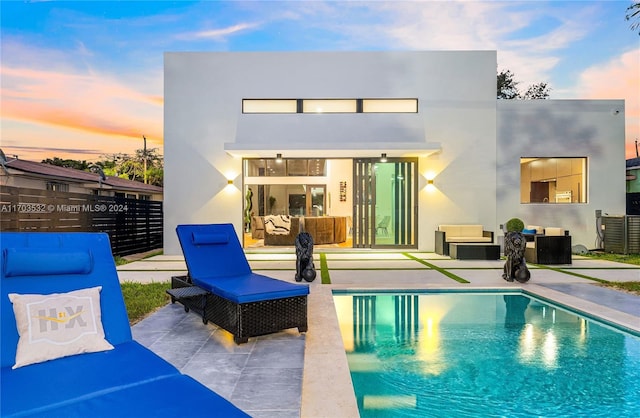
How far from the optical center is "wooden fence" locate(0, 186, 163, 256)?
22.2 ft

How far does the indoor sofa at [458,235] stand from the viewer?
33.0ft

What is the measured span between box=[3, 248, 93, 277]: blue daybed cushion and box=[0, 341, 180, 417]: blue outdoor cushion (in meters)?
0.54

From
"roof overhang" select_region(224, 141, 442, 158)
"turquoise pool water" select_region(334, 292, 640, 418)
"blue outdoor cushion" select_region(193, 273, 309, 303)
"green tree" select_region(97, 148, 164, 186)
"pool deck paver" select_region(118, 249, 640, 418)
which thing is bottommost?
"turquoise pool water" select_region(334, 292, 640, 418)

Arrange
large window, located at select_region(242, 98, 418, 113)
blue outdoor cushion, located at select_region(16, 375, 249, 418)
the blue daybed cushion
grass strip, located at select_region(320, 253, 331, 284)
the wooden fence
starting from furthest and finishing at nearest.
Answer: large window, located at select_region(242, 98, 418, 113), the wooden fence, grass strip, located at select_region(320, 253, 331, 284), the blue daybed cushion, blue outdoor cushion, located at select_region(16, 375, 249, 418)

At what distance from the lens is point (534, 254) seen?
8844 mm

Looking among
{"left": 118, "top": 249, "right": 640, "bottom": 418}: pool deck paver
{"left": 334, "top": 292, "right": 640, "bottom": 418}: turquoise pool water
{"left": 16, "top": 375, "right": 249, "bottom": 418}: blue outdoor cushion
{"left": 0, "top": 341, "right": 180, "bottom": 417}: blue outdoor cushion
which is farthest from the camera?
{"left": 334, "top": 292, "right": 640, "bottom": 418}: turquoise pool water

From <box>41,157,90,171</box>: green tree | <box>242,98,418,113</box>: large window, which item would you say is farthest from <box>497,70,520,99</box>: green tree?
<box>41,157,90,171</box>: green tree

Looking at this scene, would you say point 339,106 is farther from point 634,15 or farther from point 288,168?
point 634,15

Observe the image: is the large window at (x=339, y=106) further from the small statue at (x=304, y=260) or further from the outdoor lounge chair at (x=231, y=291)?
the outdoor lounge chair at (x=231, y=291)

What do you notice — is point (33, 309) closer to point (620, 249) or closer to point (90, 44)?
point (620, 249)

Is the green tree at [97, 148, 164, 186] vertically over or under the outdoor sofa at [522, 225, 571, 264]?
over

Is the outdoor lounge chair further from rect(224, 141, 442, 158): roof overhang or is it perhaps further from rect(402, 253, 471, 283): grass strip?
rect(224, 141, 442, 158): roof overhang

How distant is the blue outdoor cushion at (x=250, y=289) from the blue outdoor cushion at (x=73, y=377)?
4.21 ft

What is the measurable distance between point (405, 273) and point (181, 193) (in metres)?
6.62
